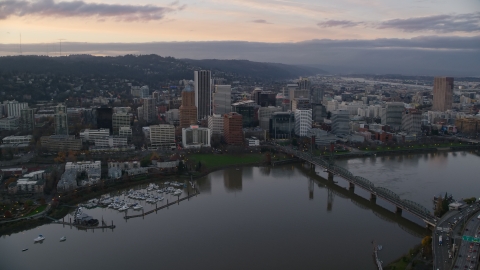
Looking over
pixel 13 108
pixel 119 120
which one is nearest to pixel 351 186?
pixel 119 120

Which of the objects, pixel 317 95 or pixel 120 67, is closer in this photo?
pixel 317 95

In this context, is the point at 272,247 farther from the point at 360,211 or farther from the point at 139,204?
the point at 139,204

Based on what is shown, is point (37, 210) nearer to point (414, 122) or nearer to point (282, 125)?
point (282, 125)

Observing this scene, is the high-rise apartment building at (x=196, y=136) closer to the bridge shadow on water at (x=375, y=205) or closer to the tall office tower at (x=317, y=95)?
the bridge shadow on water at (x=375, y=205)

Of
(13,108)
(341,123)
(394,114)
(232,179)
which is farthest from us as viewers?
(394,114)

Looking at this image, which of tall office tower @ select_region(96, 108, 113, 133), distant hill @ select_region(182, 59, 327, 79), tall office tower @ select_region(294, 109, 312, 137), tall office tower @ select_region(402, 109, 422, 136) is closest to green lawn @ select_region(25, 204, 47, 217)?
tall office tower @ select_region(96, 108, 113, 133)

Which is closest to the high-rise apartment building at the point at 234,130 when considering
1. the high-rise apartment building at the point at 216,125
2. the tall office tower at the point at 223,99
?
the high-rise apartment building at the point at 216,125
